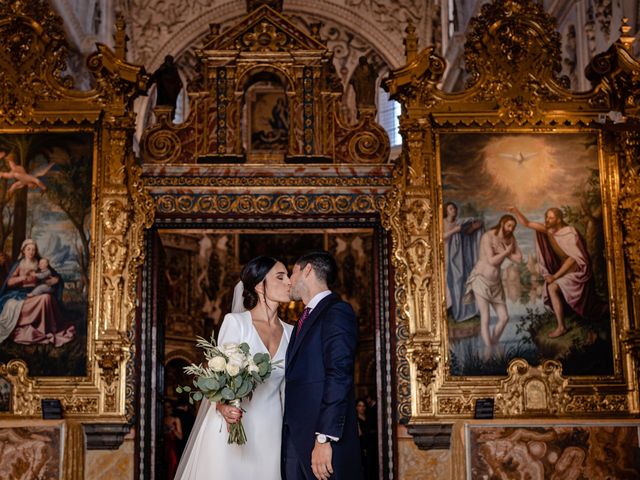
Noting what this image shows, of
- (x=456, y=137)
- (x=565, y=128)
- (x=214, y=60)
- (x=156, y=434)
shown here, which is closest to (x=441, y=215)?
(x=456, y=137)

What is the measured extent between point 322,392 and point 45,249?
561 centimetres

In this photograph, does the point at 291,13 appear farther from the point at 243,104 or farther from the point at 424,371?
the point at 424,371

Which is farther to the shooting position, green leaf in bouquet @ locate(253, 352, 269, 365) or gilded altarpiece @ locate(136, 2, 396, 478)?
gilded altarpiece @ locate(136, 2, 396, 478)

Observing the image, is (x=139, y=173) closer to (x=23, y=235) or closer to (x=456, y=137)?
(x=23, y=235)

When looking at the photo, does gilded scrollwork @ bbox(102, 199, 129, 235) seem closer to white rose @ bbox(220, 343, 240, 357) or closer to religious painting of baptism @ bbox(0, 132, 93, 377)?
religious painting of baptism @ bbox(0, 132, 93, 377)

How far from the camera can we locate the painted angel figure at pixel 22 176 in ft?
39.4

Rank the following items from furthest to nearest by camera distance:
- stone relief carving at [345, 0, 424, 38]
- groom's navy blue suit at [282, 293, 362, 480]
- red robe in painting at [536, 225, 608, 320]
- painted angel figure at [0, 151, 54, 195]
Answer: stone relief carving at [345, 0, 424, 38], painted angel figure at [0, 151, 54, 195], red robe in painting at [536, 225, 608, 320], groom's navy blue suit at [282, 293, 362, 480]

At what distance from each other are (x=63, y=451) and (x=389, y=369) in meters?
3.87

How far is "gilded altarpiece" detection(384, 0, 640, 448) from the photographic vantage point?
37.9 ft

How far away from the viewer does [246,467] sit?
8.10 metres

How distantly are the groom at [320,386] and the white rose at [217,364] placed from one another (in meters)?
0.49

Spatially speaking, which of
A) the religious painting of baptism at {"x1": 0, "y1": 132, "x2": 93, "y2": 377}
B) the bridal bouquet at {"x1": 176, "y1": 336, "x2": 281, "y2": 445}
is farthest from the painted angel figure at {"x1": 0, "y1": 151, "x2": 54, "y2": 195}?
the bridal bouquet at {"x1": 176, "y1": 336, "x2": 281, "y2": 445}

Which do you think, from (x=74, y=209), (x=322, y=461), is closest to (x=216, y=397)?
(x=322, y=461)

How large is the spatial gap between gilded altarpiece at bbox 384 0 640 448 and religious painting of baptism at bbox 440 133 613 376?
0.05ft
